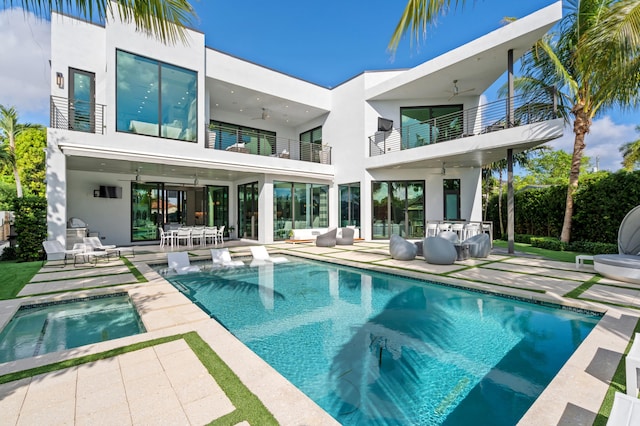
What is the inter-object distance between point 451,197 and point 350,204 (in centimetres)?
516

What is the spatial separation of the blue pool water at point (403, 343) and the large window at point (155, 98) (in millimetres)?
7101

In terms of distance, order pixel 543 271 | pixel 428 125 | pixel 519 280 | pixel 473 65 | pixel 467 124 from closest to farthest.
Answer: pixel 519 280 → pixel 543 271 → pixel 473 65 → pixel 467 124 → pixel 428 125

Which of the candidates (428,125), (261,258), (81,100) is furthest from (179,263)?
(428,125)

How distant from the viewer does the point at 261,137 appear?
681 inches

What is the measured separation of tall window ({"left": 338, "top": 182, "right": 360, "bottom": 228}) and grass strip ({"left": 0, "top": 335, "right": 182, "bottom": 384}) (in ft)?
43.1

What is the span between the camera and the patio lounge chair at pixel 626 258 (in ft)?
21.9

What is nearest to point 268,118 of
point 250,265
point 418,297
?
point 250,265

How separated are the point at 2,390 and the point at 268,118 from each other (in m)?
17.5

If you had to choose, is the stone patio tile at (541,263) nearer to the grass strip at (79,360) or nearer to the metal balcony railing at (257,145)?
the grass strip at (79,360)

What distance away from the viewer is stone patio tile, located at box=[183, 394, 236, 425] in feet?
7.64

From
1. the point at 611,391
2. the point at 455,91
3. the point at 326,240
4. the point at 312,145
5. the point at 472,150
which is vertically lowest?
the point at 611,391

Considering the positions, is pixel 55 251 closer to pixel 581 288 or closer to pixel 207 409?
pixel 207 409

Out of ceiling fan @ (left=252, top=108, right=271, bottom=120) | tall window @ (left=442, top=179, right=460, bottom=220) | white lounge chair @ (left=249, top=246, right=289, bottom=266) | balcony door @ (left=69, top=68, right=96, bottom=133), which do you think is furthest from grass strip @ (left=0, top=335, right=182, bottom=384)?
ceiling fan @ (left=252, top=108, right=271, bottom=120)

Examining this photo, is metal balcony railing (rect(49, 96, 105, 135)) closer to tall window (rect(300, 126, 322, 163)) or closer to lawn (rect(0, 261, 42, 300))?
lawn (rect(0, 261, 42, 300))
